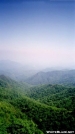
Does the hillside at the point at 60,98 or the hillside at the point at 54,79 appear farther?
the hillside at the point at 54,79

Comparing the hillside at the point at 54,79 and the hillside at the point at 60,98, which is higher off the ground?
the hillside at the point at 54,79

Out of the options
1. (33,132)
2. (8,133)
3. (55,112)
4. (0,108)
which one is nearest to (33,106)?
(55,112)

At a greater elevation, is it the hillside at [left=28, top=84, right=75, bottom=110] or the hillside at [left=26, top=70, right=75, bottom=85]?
the hillside at [left=26, top=70, right=75, bottom=85]

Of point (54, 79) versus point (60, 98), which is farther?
point (54, 79)

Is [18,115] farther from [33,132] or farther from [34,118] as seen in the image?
[33,132]

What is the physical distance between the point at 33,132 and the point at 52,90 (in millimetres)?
12633

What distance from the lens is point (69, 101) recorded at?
10.7m

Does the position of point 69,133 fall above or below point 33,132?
above

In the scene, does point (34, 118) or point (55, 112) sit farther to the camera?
point (55, 112)

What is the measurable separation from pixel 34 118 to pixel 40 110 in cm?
125

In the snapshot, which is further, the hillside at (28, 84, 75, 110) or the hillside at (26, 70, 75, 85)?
the hillside at (26, 70, 75, 85)

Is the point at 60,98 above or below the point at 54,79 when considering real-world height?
below

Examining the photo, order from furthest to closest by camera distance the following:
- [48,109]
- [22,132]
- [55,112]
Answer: [48,109] → [55,112] → [22,132]

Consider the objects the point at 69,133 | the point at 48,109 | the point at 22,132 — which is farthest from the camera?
the point at 48,109
